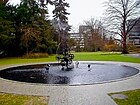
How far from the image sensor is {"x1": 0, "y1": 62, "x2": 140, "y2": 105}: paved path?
6066 millimetres

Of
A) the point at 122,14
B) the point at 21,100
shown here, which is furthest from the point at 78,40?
the point at 21,100

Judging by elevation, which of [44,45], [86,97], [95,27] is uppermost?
[95,27]

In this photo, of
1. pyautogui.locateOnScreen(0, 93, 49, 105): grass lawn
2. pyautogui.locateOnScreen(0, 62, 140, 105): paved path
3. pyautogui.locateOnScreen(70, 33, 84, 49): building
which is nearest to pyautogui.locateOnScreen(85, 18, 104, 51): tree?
pyautogui.locateOnScreen(70, 33, 84, 49): building

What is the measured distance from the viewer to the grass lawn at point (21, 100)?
5922mm

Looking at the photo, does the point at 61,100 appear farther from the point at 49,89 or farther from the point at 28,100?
the point at 49,89

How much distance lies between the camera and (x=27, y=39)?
2394 cm

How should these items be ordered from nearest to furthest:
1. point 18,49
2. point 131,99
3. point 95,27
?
point 131,99, point 18,49, point 95,27

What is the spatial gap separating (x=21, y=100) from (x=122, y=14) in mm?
26731

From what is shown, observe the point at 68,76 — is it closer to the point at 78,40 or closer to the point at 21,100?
the point at 21,100

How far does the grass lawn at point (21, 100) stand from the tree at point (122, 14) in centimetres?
2502

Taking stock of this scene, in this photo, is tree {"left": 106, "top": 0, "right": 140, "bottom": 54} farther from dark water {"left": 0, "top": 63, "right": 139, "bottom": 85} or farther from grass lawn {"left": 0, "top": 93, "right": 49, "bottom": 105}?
grass lawn {"left": 0, "top": 93, "right": 49, "bottom": 105}

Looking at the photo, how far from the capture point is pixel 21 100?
245 inches

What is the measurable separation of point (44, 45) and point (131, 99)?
20593 millimetres

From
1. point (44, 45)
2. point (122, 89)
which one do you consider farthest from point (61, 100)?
point (44, 45)
